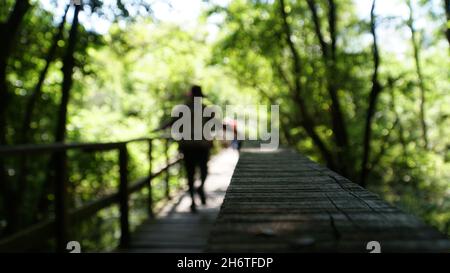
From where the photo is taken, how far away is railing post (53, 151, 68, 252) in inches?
137

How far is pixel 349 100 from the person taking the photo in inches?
370

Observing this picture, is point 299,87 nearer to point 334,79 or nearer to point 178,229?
point 334,79

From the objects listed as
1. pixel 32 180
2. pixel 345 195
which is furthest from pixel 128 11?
pixel 32 180

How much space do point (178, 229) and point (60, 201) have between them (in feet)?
7.15

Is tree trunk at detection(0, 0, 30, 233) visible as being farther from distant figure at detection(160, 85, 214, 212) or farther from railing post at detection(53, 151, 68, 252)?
distant figure at detection(160, 85, 214, 212)

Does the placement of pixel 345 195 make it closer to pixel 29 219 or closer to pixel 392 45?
pixel 29 219

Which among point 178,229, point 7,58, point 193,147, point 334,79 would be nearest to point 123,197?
point 178,229

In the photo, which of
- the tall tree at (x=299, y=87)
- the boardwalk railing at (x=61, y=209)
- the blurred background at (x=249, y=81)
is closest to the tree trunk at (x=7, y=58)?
the blurred background at (x=249, y=81)

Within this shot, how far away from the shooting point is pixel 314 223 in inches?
55.2

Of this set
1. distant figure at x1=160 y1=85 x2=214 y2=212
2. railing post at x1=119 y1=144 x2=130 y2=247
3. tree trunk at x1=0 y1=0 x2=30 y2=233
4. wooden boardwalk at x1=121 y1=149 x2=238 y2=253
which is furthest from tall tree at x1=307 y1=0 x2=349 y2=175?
tree trunk at x1=0 y1=0 x2=30 y2=233

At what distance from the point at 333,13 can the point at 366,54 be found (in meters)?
0.80

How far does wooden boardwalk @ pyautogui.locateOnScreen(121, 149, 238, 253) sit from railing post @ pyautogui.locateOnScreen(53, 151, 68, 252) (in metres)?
1.18

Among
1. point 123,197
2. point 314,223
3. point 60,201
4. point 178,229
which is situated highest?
point 314,223
